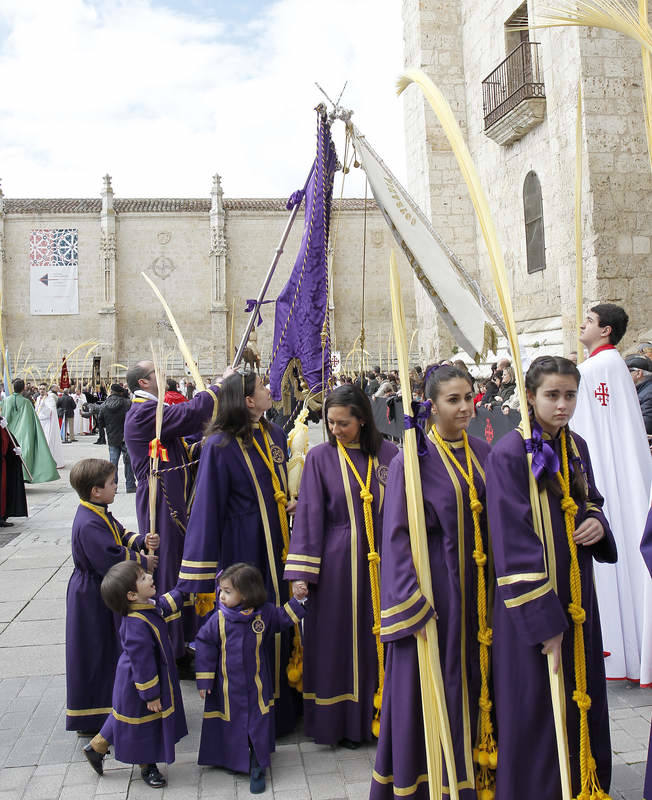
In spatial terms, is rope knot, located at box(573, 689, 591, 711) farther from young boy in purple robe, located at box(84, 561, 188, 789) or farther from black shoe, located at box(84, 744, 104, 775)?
black shoe, located at box(84, 744, 104, 775)

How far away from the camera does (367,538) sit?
320cm

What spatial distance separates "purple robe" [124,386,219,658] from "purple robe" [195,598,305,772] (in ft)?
3.54

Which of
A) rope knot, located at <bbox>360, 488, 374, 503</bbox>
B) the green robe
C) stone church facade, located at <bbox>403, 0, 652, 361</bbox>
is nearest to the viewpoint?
rope knot, located at <bbox>360, 488, 374, 503</bbox>

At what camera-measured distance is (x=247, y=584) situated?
2988 millimetres

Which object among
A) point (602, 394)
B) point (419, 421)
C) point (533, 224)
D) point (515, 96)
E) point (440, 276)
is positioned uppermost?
point (515, 96)

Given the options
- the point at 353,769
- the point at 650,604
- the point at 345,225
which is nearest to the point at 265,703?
the point at 353,769

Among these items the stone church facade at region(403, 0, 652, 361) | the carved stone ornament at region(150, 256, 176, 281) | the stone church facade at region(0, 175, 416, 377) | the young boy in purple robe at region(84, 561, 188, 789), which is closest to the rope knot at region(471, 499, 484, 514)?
the young boy in purple robe at region(84, 561, 188, 789)

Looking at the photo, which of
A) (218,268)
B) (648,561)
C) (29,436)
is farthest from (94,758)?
(218,268)

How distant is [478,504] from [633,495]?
1712mm

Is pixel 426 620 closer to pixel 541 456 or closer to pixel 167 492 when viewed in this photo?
pixel 541 456

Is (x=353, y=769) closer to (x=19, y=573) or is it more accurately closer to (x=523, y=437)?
(x=523, y=437)

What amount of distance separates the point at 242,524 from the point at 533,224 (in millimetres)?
11823

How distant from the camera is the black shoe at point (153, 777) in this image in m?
2.96

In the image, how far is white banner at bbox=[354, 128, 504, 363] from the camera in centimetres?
376
